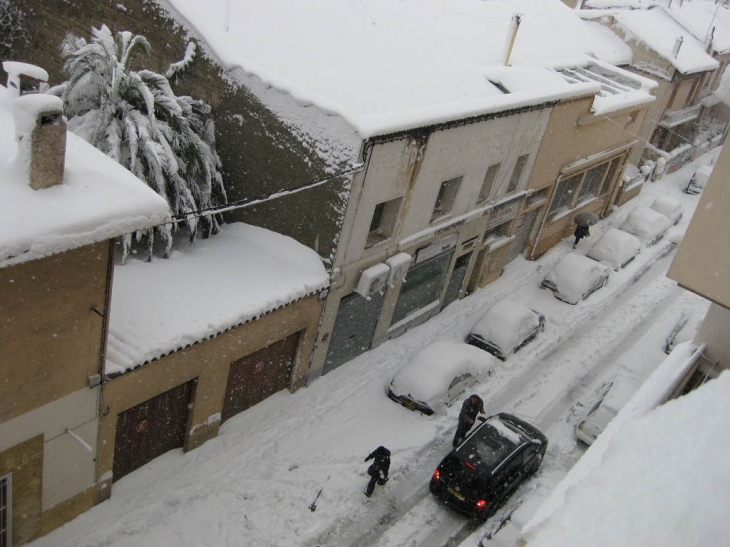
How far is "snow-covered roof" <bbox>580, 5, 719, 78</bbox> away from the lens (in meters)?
33.8

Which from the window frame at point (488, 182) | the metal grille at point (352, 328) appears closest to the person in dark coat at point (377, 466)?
the metal grille at point (352, 328)

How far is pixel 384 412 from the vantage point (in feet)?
57.3

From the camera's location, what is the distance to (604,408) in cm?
1734

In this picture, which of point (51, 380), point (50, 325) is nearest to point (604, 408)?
point (51, 380)

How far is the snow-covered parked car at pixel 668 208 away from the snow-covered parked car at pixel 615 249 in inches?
209

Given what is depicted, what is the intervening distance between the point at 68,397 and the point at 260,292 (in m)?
4.69

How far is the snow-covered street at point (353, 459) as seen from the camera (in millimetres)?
13609

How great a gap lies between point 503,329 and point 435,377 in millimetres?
4030

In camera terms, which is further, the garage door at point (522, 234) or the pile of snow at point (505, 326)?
the garage door at point (522, 234)

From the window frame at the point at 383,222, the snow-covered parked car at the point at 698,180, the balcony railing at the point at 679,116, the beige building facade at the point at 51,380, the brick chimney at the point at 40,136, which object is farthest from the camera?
the snow-covered parked car at the point at 698,180

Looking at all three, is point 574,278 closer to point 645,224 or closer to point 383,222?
point 645,224

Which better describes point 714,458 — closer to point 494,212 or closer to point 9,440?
point 9,440

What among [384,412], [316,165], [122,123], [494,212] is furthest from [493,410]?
[122,123]

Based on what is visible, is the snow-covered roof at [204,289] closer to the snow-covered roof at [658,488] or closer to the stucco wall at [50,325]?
the stucco wall at [50,325]
